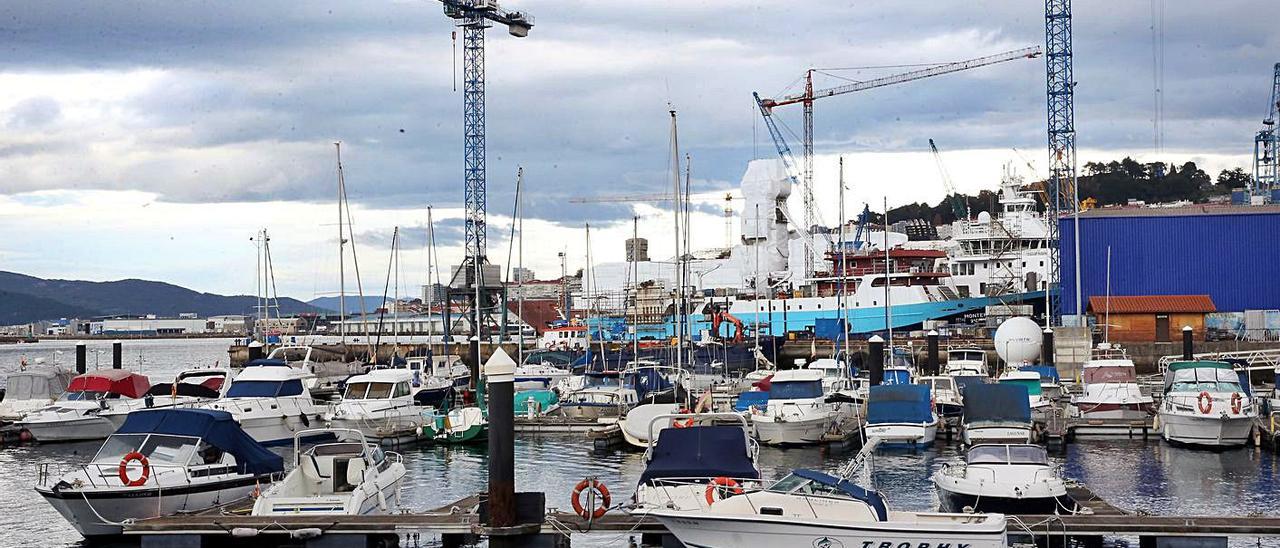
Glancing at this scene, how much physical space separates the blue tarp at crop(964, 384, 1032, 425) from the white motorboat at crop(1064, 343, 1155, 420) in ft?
25.6

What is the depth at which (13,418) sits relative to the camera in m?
50.5

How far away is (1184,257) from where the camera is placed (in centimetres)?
7806

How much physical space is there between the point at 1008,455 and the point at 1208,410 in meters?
16.7

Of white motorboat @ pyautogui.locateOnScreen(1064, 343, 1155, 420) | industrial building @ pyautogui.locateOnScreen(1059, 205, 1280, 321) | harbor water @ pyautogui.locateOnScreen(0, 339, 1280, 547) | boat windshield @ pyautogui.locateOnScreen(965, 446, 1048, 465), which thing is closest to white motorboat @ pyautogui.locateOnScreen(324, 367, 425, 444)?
harbor water @ pyautogui.locateOnScreen(0, 339, 1280, 547)

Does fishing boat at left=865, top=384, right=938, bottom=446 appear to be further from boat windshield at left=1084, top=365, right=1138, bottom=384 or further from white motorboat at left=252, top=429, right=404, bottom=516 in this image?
white motorboat at left=252, top=429, right=404, bottom=516

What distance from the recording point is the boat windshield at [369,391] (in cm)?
4747

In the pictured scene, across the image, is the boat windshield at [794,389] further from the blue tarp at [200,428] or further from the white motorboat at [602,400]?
the blue tarp at [200,428]

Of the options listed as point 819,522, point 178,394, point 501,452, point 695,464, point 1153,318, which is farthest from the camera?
point 1153,318

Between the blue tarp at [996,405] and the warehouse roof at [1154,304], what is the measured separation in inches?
1553

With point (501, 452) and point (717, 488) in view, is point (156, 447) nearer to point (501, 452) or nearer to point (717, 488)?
point (501, 452)

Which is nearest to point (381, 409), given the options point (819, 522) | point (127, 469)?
point (127, 469)

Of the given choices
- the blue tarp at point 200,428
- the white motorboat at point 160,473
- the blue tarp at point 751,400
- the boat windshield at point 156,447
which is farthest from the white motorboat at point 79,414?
the blue tarp at point 751,400

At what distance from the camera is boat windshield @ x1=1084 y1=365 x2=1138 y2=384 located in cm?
4722

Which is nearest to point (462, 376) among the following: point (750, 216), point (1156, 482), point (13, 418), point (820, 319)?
point (13, 418)
